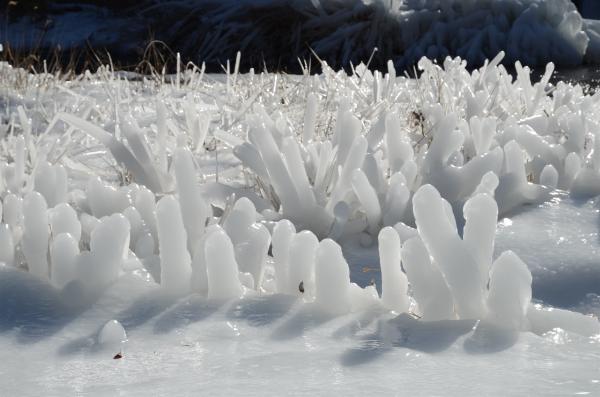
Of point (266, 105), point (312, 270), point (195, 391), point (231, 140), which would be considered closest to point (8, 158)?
point (231, 140)

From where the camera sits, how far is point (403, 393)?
33.8 inches

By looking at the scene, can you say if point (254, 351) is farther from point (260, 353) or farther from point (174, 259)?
point (174, 259)

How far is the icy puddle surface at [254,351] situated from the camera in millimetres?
893

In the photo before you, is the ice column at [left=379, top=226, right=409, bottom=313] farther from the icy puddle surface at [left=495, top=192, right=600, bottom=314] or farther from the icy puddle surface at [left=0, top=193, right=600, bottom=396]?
the icy puddle surface at [left=495, top=192, right=600, bottom=314]

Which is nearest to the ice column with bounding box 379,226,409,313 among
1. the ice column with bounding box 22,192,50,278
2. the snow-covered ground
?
the snow-covered ground

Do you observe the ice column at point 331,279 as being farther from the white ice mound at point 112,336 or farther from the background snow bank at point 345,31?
the background snow bank at point 345,31

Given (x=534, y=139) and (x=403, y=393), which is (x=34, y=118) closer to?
(x=534, y=139)

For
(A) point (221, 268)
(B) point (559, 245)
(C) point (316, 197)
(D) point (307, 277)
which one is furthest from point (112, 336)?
(B) point (559, 245)

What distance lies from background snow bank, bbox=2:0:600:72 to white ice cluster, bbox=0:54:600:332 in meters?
8.74

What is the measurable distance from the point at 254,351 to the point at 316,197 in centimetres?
80

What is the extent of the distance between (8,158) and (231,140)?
29.6 inches

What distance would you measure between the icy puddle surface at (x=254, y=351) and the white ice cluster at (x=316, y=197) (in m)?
0.04

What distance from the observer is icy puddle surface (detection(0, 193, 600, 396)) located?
89 cm

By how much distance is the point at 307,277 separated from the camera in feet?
3.97
